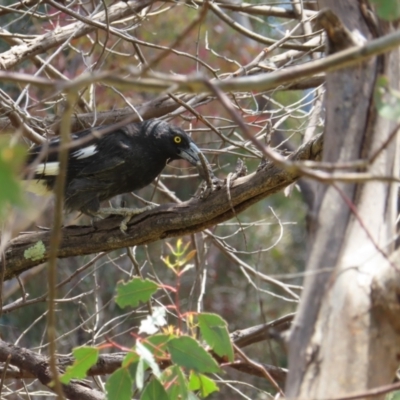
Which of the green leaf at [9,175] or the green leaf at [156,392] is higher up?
the green leaf at [9,175]

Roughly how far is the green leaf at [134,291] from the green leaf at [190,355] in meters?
0.17

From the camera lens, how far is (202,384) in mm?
2148

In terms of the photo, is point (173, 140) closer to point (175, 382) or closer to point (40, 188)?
point (40, 188)

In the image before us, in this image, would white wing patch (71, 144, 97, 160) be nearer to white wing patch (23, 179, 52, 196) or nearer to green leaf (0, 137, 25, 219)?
white wing patch (23, 179, 52, 196)

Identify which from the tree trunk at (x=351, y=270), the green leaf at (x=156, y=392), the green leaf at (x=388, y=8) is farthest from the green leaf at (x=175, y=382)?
the green leaf at (x=388, y=8)

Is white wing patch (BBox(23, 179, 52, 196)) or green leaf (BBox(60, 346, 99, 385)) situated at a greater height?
green leaf (BBox(60, 346, 99, 385))

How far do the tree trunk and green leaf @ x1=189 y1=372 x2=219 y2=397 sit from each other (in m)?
0.72

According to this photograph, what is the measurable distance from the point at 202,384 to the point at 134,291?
0.36 metres

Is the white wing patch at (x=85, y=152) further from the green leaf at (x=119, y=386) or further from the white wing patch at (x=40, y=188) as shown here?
the green leaf at (x=119, y=386)

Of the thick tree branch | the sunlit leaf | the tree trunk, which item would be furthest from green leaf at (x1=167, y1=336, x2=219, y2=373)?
the thick tree branch

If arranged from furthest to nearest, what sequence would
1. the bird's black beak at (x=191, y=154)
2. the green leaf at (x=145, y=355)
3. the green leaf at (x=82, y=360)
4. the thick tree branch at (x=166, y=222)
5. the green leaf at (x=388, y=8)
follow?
the bird's black beak at (x=191, y=154)
the thick tree branch at (x=166, y=222)
the green leaf at (x=82, y=360)
the green leaf at (x=145, y=355)
the green leaf at (x=388, y=8)

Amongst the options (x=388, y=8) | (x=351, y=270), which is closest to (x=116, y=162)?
(x=351, y=270)

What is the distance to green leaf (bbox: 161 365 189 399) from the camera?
81.2 inches

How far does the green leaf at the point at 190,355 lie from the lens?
197cm
